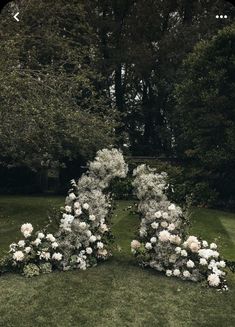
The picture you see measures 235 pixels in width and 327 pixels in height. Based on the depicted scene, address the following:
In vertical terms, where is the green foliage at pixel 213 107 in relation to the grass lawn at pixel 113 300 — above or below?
above

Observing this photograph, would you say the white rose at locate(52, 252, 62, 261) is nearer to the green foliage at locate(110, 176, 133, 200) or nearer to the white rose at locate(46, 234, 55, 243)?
the white rose at locate(46, 234, 55, 243)

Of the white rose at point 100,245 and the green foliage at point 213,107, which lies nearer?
the white rose at point 100,245

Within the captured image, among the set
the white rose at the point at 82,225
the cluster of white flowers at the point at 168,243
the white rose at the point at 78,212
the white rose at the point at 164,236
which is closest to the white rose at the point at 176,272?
the cluster of white flowers at the point at 168,243

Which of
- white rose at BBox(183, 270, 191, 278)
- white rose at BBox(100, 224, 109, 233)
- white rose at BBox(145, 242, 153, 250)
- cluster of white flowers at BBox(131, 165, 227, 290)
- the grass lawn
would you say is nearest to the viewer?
the grass lawn

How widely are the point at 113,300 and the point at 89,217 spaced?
2502mm

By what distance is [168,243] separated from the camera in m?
12.1

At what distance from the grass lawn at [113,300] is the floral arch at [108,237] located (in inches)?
12.0

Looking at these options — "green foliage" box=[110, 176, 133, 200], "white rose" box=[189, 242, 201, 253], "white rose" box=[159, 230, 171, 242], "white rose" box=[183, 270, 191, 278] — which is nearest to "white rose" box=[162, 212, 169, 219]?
"white rose" box=[159, 230, 171, 242]

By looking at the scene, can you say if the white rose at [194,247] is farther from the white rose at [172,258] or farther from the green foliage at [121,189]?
the green foliage at [121,189]

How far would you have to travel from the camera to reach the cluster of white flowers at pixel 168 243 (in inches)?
467

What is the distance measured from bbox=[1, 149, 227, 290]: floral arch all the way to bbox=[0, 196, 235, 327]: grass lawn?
31cm

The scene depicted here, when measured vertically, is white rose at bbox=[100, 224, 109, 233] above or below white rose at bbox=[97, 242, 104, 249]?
above

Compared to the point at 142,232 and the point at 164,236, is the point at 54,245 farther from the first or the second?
the point at 164,236

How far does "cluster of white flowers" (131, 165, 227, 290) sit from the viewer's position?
1185cm
